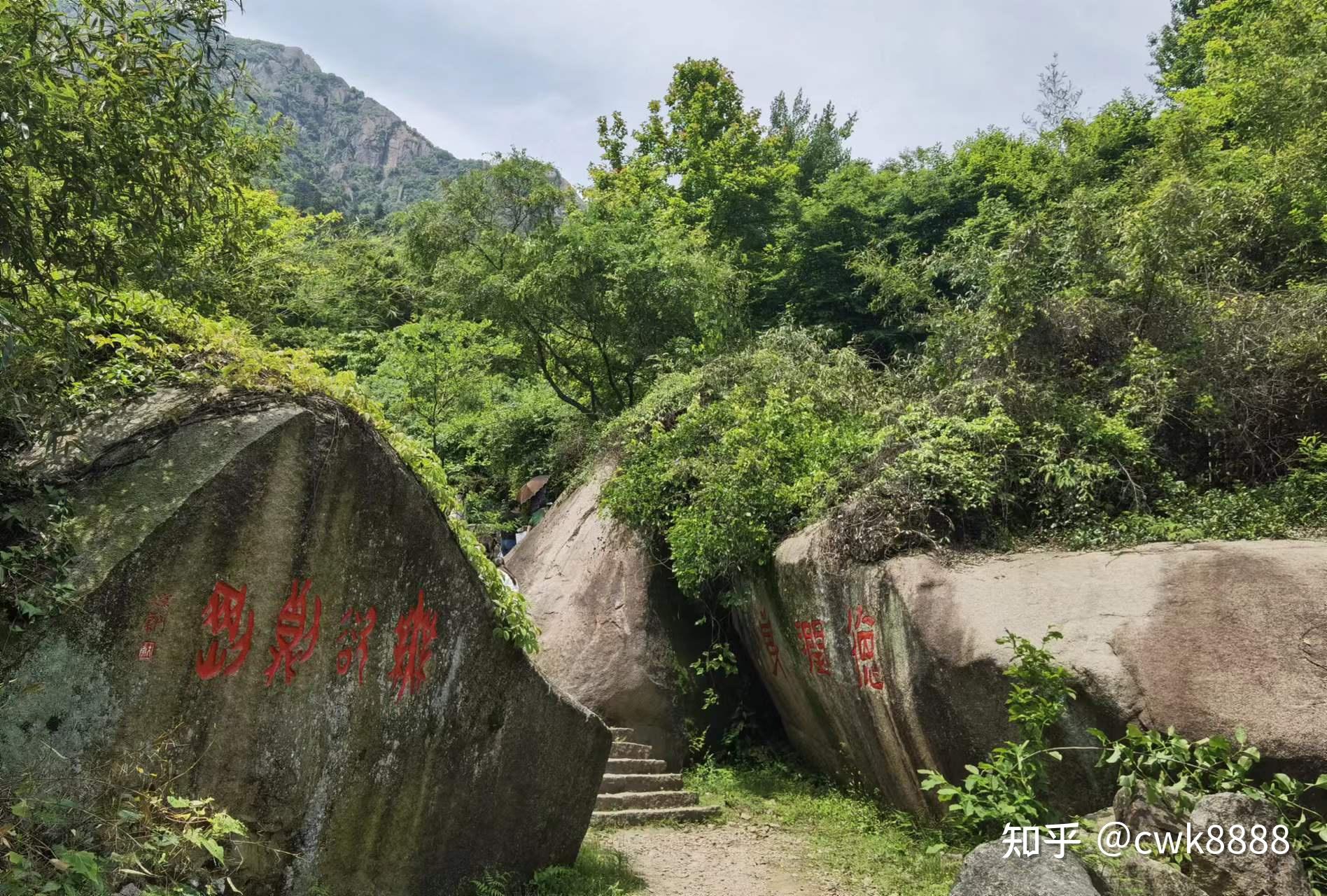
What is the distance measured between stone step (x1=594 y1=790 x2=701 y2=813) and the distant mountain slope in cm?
8799

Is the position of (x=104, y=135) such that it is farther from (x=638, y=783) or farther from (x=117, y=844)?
(x=638, y=783)

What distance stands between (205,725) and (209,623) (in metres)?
0.47

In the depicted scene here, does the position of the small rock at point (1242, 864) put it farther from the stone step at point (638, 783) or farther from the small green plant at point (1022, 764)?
the stone step at point (638, 783)

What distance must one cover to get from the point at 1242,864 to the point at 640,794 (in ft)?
19.6

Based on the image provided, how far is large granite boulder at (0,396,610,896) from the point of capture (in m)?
3.70

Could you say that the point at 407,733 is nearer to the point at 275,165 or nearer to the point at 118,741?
the point at 118,741

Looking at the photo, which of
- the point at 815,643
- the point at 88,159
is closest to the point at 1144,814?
the point at 815,643

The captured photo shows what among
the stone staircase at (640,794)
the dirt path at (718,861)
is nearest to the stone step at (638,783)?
the stone staircase at (640,794)

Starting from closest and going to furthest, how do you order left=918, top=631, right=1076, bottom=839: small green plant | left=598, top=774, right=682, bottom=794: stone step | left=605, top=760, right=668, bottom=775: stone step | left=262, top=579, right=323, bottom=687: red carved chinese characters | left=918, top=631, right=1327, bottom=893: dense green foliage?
1. left=262, top=579, right=323, bottom=687: red carved chinese characters
2. left=918, top=631, right=1327, bottom=893: dense green foliage
3. left=918, top=631, right=1076, bottom=839: small green plant
4. left=598, top=774, right=682, bottom=794: stone step
5. left=605, top=760, right=668, bottom=775: stone step

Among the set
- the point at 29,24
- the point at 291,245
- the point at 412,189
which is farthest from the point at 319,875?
the point at 412,189

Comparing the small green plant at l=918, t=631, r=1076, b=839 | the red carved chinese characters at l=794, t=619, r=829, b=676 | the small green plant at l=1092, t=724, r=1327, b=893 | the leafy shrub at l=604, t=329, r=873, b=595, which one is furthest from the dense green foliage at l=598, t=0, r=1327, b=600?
the small green plant at l=1092, t=724, r=1327, b=893

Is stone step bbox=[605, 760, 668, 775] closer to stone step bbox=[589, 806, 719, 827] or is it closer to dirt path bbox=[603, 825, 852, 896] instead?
stone step bbox=[589, 806, 719, 827]

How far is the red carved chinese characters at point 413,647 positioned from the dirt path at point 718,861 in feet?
10.4

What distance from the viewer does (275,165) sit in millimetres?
18281
